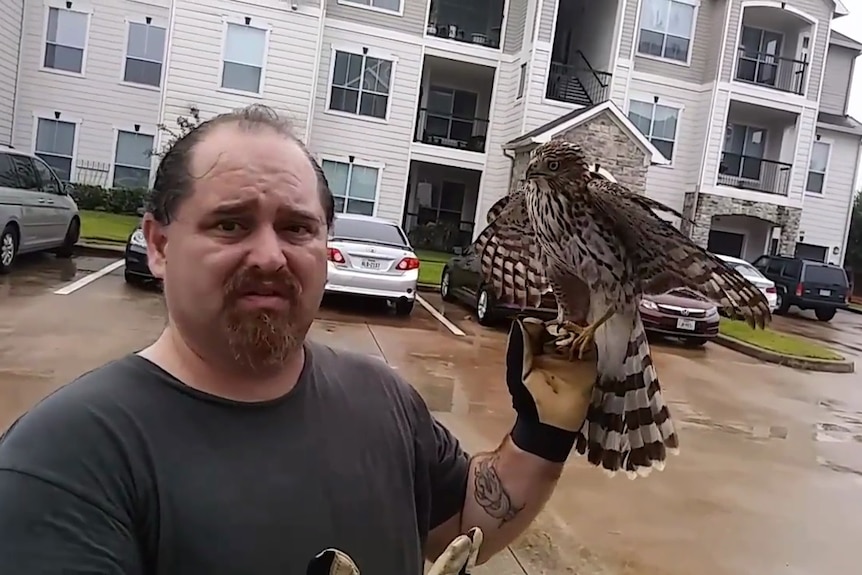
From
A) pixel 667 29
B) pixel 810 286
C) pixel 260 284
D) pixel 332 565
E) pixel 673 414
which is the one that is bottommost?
pixel 673 414

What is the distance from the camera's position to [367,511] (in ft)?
4.88

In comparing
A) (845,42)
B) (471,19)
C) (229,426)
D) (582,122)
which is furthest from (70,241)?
(845,42)

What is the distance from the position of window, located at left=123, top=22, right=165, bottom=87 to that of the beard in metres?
21.2

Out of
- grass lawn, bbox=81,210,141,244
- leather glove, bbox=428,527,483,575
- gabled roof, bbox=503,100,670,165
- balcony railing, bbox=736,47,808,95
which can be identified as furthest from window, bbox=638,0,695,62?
leather glove, bbox=428,527,483,575

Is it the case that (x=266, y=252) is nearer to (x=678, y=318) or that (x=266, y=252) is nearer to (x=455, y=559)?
(x=455, y=559)

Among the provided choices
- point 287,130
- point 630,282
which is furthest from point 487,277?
point 287,130

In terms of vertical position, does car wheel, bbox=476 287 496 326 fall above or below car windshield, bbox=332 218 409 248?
below

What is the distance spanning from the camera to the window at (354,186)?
20625 millimetres

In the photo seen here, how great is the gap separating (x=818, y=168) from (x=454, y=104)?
12.3m

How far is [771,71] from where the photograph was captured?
2302 cm

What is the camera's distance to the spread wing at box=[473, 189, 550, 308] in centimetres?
271

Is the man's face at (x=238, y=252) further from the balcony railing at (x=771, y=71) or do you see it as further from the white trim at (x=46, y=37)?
the balcony railing at (x=771, y=71)

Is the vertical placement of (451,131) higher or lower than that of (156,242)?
higher

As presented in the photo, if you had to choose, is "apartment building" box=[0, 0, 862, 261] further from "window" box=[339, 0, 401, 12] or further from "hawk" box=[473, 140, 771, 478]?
"hawk" box=[473, 140, 771, 478]
